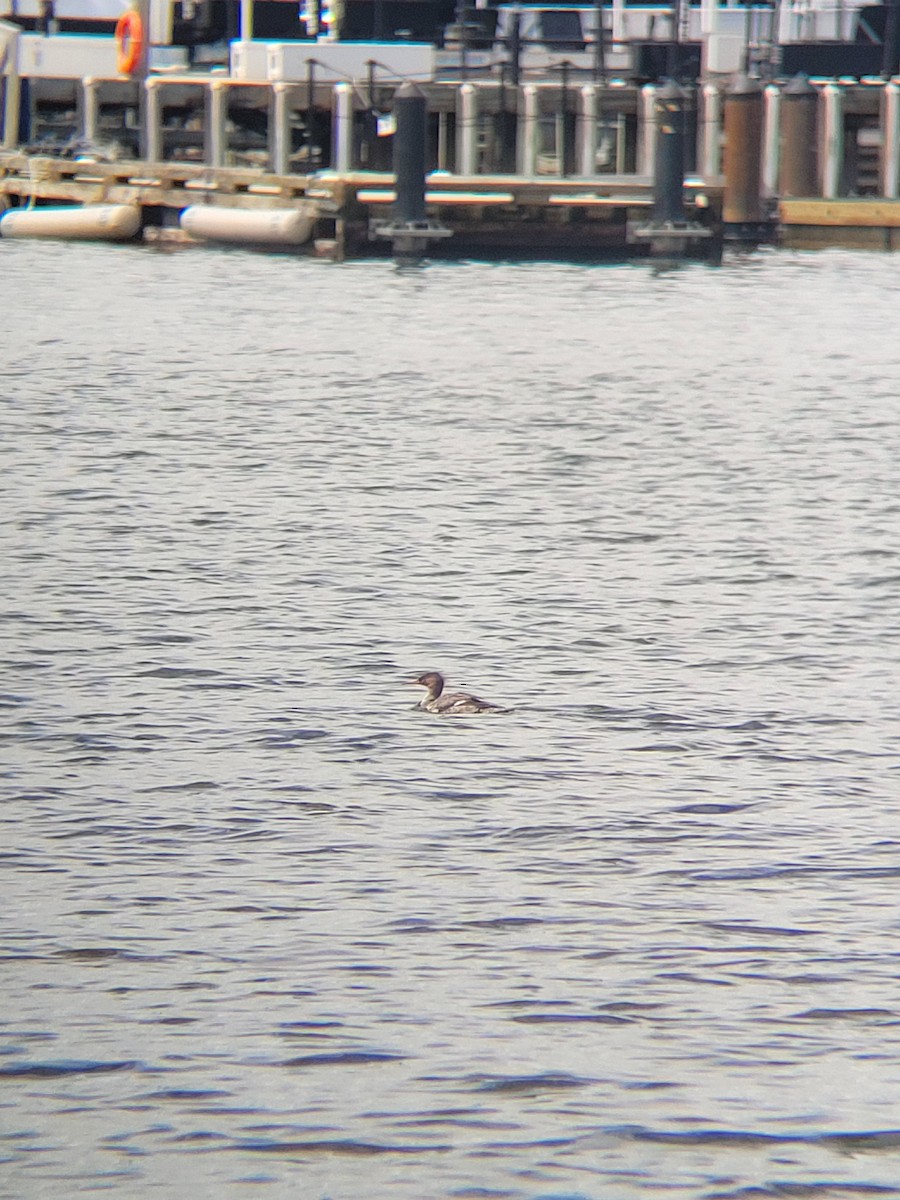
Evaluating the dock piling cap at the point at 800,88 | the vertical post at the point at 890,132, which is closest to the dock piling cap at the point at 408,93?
the dock piling cap at the point at 800,88

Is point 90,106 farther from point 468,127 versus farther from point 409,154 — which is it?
point 409,154

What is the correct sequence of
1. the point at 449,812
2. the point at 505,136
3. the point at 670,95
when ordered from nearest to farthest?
the point at 449,812, the point at 670,95, the point at 505,136

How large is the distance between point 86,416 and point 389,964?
40.8 ft

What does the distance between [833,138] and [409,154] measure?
8.60 meters

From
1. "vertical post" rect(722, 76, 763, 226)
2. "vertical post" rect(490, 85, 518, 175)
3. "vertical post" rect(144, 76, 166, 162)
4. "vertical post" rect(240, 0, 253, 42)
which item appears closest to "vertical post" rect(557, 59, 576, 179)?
"vertical post" rect(490, 85, 518, 175)

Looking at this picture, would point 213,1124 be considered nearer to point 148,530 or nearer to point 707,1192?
point 707,1192

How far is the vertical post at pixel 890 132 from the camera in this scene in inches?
1374

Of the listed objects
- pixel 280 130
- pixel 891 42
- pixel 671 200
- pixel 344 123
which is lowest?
pixel 671 200

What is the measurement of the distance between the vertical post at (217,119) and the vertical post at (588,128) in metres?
5.99

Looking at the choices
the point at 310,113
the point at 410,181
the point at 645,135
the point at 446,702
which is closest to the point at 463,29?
the point at 310,113

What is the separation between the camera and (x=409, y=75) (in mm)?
40000

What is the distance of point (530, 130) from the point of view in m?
35.8

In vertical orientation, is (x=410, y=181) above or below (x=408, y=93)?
below

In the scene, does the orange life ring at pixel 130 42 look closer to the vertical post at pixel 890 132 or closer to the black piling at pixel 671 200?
the black piling at pixel 671 200
